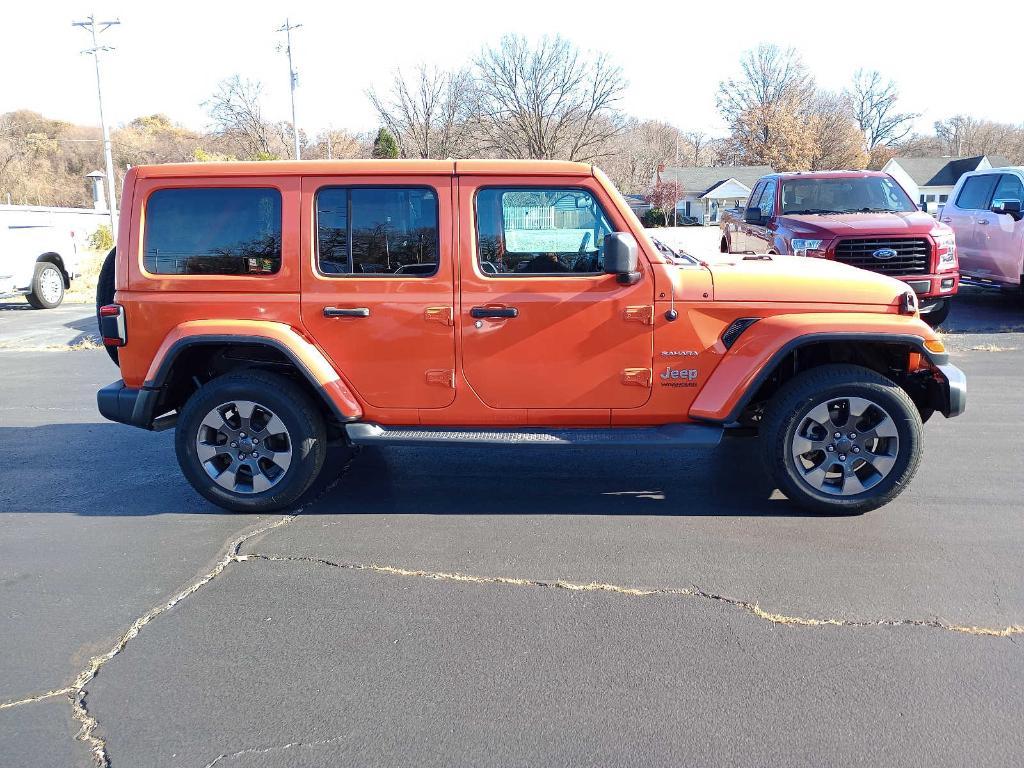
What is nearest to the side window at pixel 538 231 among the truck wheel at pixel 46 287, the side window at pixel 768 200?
the side window at pixel 768 200

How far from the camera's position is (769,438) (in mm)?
4570

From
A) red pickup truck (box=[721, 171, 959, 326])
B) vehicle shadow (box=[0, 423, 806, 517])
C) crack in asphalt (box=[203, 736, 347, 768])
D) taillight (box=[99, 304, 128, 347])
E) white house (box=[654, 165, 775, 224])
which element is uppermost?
white house (box=[654, 165, 775, 224])

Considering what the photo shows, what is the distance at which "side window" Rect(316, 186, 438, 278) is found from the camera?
4715mm

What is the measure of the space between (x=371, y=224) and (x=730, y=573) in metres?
2.67

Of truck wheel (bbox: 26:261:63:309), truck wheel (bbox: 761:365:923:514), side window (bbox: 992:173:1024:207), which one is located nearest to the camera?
truck wheel (bbox: 761:365:923:514)

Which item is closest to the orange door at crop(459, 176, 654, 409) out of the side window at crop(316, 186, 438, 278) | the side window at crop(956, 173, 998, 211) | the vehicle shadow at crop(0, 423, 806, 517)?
the side window at crop(316, 186, 438, 278)

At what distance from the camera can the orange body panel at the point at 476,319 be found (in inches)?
181

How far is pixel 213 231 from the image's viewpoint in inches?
189

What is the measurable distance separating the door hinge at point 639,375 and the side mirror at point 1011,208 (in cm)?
910

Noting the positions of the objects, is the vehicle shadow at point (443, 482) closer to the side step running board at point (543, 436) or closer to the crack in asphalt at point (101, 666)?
the side step running board at point (543, 436)

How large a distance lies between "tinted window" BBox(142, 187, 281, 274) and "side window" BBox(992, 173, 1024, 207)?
10572 millimetres

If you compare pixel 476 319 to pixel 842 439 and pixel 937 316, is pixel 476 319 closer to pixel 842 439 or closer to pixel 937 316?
pixel 842 439

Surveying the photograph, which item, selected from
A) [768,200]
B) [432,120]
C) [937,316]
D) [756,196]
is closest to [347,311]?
[768,200]

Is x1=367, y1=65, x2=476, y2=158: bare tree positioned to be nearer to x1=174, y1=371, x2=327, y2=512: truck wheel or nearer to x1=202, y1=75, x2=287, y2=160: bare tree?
x1=202, y1=75, x2=287, y2=160: bare tree
